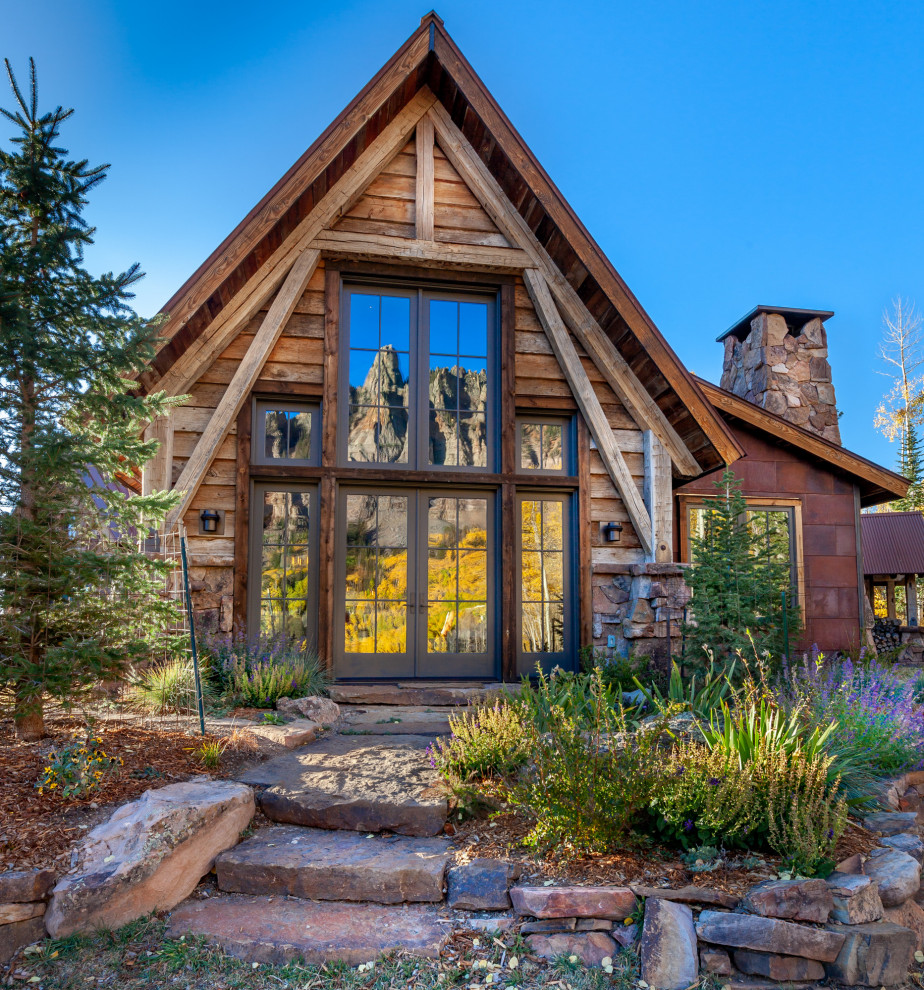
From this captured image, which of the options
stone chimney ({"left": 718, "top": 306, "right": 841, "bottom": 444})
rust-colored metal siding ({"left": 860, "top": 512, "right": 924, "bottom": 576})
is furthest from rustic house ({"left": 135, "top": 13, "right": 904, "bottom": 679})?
rust-colored metal siding ({"left": 860, "top": 512, "right": 924, "bottom": 576})

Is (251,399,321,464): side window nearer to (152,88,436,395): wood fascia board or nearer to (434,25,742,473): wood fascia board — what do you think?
(152,88,436,395): wood fascia board

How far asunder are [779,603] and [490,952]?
5.87 meters

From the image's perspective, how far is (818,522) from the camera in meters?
9.09

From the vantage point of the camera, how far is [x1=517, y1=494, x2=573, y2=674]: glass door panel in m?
7.35

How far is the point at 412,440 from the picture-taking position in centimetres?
732

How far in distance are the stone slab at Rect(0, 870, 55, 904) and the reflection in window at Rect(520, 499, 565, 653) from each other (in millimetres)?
4873

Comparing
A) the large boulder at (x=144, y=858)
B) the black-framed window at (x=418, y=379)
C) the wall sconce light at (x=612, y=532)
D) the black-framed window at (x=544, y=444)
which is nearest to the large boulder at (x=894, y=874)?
the large boulder at (x=144, y=858)

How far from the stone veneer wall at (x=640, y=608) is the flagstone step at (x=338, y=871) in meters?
3.85

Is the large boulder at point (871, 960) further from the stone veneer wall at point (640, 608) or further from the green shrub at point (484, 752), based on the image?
the stone veneer wall at point (640, 608)

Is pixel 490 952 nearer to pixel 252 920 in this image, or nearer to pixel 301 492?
pixel 252 920

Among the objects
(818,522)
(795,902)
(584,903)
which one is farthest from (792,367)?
(584,903)

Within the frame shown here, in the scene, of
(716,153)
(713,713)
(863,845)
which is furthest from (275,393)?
(716,153)

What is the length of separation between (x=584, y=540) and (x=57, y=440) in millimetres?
4824

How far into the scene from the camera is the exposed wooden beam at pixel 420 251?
23.3 feet
